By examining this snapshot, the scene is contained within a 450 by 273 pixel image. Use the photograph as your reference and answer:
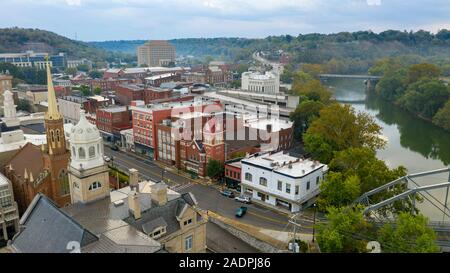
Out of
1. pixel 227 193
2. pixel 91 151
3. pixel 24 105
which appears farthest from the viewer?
pixel 24 105

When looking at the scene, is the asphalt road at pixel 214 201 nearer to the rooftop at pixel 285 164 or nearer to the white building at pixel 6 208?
the rooftop at pixel 285 164

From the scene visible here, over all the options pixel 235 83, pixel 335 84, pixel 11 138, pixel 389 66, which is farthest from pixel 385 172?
pixel 335 84

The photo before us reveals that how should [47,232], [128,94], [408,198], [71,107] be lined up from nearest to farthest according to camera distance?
[47,232] < [408,198] < [71,107] < [128,94]

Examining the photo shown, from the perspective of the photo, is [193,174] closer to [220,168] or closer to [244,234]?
[220,168]

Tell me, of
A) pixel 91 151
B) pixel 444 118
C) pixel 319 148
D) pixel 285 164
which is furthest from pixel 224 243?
pixel 444 118

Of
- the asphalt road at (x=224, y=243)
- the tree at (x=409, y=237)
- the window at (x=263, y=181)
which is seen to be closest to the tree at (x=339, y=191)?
the window at (x=263, y=181)

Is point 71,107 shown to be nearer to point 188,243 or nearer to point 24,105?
point 24,105

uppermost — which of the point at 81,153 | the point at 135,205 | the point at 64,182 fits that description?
the point at 81,153

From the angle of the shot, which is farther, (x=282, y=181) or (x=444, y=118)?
(x=444, y=118)
